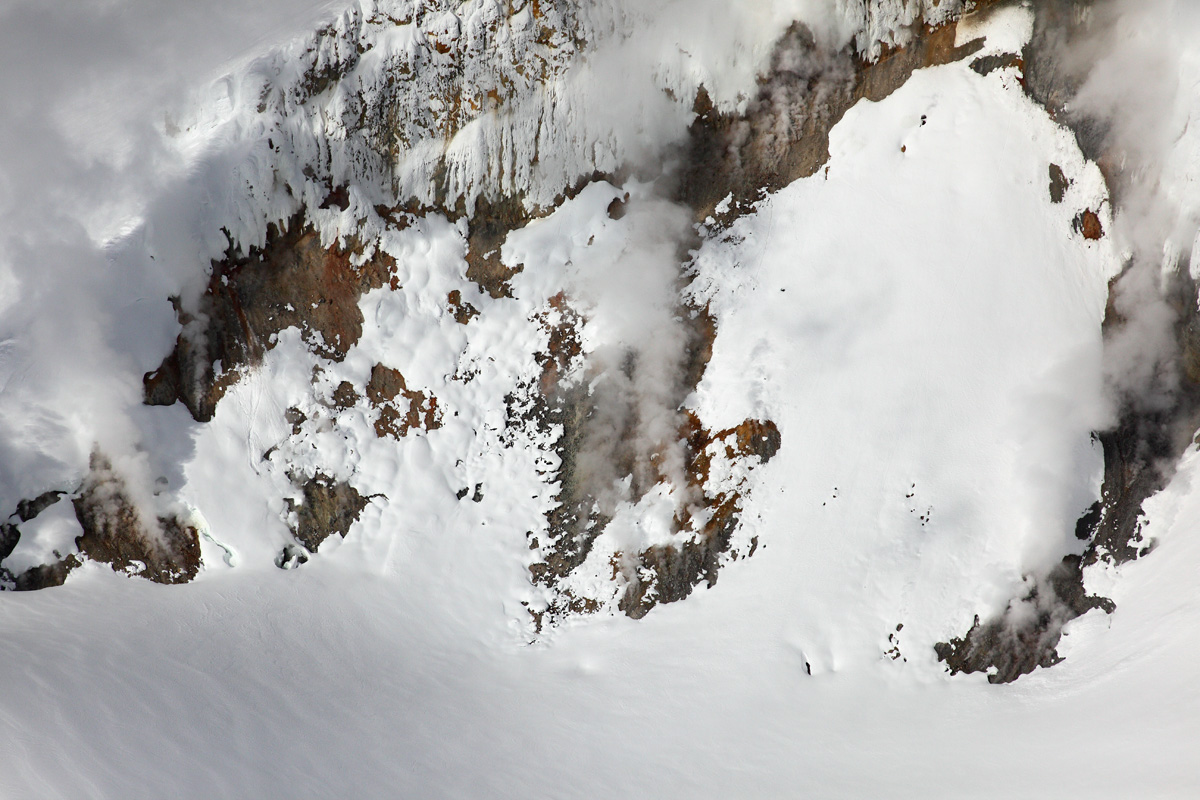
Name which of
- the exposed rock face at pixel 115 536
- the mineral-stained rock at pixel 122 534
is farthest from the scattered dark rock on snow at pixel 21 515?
the mineral-stained rock at pixel 122 534

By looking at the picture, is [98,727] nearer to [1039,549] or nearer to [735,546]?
[735,546]

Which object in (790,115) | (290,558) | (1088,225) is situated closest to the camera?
(1088,225)

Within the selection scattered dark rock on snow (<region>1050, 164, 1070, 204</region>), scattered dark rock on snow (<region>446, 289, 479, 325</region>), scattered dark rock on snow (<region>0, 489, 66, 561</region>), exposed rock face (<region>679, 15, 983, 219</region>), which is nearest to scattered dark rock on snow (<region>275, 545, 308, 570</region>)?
scattered dark rock on snow (<region>0, 489, 66, 561</region>)

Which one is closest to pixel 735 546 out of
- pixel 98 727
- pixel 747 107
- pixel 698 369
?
pixel 698 369

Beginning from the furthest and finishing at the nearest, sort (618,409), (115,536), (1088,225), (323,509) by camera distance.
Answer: (618,409)
(323,509)
(115,536)
(1088,225)

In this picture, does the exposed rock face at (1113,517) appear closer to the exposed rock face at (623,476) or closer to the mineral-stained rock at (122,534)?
the exposed rock face at (623,476)

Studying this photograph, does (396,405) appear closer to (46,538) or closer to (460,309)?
(460,309)

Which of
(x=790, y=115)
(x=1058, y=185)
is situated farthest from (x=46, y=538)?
(x=1058, y=185)
